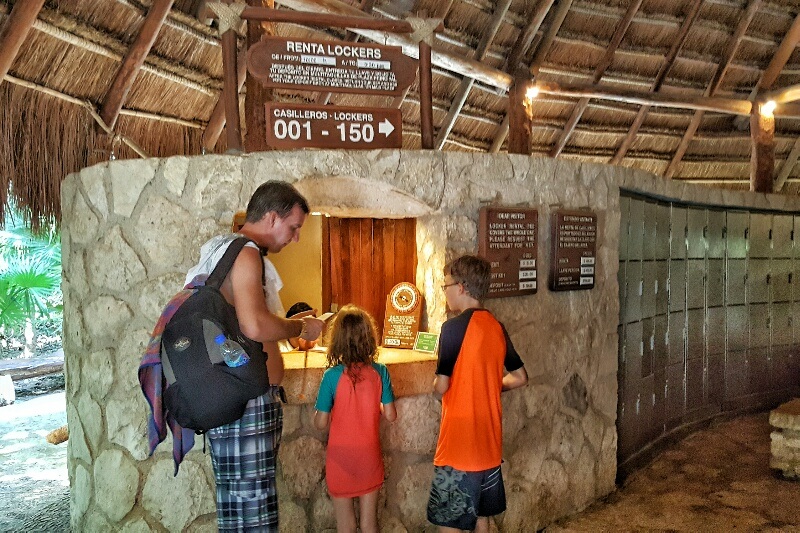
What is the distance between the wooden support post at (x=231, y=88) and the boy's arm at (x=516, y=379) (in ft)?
6.27

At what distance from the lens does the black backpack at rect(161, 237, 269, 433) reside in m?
2.22

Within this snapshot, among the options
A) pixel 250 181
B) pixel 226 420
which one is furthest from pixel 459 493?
pixel 250 181

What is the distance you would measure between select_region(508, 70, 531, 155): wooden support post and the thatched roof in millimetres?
215

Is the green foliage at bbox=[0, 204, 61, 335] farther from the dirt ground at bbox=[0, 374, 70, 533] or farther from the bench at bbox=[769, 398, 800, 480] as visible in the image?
the bench at bbox=[769, 398, 800, 480]

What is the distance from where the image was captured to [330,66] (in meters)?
3.52

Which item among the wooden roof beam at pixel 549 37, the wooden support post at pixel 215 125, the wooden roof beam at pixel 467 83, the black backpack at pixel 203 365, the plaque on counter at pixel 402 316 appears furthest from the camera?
the wooden roof beam at pixel 549 37

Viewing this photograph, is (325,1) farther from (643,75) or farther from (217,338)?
(643,75)

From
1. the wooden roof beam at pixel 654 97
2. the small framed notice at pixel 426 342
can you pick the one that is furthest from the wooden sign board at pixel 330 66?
→ the wooden roof beam at pixel 654 97

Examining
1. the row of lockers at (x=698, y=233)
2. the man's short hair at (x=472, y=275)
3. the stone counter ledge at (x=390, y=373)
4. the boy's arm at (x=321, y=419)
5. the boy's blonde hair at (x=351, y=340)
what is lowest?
the boy's arm at (x=321, y=419)

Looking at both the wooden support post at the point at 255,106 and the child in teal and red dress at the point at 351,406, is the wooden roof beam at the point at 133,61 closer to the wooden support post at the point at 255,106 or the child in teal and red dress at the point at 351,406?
the wooden support post at the point at 255,106

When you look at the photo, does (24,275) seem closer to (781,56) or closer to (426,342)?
(426,342)

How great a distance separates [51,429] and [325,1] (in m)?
4.83

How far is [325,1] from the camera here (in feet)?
18.5

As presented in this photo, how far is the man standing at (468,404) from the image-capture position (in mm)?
2863
